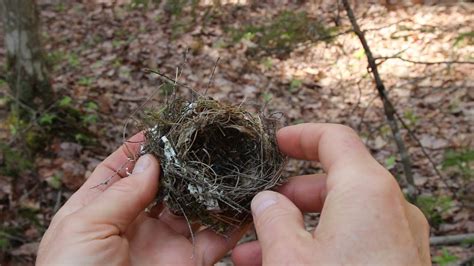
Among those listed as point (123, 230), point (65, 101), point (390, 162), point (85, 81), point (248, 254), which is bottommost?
point (390, 162)

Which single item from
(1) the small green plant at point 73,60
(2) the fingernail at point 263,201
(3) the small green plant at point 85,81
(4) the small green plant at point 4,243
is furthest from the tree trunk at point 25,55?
(2) the fingernail at point 263,201

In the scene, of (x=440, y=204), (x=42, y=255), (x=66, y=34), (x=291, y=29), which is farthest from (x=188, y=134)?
(x=66, y=34)

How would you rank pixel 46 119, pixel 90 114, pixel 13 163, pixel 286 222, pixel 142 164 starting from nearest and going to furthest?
pixel 286 222
pixel 142 164
pixel 13 163
pixel 46 119
pixel 90 114

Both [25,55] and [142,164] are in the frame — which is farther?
[25,55]

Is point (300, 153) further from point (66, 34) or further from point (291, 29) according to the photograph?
point (66, 34)

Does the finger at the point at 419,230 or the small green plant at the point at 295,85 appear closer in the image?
the finger at the point at 419,230

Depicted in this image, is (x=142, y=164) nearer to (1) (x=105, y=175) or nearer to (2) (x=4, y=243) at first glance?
(1) (x=105, y=175)

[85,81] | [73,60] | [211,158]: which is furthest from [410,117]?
[73,60]

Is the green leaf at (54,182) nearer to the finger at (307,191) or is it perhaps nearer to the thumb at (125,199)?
the thumb at (125,199)
